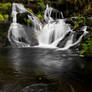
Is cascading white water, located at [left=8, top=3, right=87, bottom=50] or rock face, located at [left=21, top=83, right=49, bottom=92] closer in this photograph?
rock face, located at [left=21, top=83, right=49, bottom=92]

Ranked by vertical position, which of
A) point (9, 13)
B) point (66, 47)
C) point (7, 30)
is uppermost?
point (9, 13)

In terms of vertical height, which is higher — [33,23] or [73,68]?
[33,23]

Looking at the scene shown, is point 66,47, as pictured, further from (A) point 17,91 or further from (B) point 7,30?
(A) point 17,91

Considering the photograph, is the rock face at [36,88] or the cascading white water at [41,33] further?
the cascading white water at [41,33]

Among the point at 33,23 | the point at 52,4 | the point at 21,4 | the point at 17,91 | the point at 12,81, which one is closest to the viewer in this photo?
the point at 17,91

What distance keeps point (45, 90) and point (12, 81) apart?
1215 mm

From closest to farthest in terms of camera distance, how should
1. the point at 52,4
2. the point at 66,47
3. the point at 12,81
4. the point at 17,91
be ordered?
the point at 17,91 → the point at 12,81 → the point at 66,47 → the point at 52,4

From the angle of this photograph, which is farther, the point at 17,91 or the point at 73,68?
the point at 73,68

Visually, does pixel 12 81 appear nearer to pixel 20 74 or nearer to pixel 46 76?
pixel 20 74

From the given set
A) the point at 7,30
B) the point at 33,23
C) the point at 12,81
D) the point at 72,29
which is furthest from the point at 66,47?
the point at 12,81

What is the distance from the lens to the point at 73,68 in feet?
22.7

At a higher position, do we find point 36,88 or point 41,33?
point 41,33

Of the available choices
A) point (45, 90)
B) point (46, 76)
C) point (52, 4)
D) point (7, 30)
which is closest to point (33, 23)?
point (7, 30)

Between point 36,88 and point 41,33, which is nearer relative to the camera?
point 36,88
